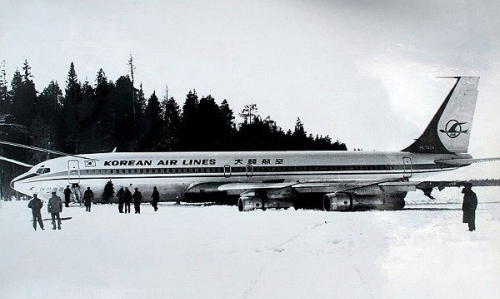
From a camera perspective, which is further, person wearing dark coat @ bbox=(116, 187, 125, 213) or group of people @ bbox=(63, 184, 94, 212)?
person wearing dark coat @ bbox=(116, 187, 125, 213)

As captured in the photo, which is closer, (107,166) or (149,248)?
(149,248)

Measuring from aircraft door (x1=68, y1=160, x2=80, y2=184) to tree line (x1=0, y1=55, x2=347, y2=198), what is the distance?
0.66 meters

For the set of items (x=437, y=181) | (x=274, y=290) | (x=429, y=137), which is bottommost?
(x=274, y=290)

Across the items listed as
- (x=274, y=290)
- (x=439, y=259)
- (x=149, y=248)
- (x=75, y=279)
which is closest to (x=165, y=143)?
(x=149, y=248)

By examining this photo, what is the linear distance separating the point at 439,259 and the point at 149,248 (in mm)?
1799

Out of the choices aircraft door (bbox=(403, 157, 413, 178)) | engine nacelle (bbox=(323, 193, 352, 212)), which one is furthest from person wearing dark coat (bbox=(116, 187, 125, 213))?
aircraft door (bbox=(403, 157, 413, 178))

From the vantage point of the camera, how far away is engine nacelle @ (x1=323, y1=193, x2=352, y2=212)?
4.98m

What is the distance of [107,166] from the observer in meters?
6.07

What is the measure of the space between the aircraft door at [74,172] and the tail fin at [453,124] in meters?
3.01

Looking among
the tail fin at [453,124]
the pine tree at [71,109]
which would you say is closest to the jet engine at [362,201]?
the tail fin at [453,124]

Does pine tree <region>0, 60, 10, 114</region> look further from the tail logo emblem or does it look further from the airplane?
the tail logo emblem

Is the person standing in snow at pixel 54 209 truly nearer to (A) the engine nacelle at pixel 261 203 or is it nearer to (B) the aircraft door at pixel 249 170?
(A) the engine nacelle at pixel 261 203

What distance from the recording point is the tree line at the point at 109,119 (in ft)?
11.9

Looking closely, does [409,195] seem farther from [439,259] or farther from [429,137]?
[439,259]
